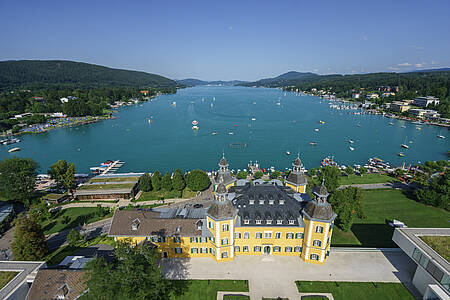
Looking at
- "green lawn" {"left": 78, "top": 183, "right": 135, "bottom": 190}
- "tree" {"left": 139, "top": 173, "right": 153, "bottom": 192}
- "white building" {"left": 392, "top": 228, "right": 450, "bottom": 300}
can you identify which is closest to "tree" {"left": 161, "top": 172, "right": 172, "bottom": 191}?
"tree" {"left": 139, "top": 173, "right": 153, "bottom": 192}

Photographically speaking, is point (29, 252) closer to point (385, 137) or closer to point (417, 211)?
point (417, 211)

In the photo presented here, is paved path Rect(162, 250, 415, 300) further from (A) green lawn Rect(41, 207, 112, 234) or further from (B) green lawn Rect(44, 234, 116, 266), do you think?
(A) green lawn Rect(41, 207, 112, 234)

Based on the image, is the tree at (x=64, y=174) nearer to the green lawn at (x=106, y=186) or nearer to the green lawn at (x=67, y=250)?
the green lawn at (x=106, y=186)

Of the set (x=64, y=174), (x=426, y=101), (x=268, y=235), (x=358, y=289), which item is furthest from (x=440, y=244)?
(x=426, y=101)

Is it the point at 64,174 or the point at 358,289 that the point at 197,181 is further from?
the point at 358,289

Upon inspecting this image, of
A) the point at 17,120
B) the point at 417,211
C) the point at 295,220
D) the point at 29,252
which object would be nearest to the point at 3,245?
the point at 29,252

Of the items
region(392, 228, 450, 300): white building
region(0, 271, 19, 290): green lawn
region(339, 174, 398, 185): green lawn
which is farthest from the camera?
region(339, 174, 398, 185): green lawn

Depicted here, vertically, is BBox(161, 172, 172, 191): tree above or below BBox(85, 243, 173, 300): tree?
below
